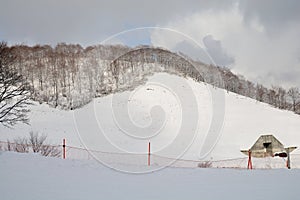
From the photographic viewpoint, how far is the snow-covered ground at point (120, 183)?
8.02m

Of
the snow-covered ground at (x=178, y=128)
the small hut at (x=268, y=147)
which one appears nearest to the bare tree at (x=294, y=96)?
the snow-covered ground at (x=178, y=128)

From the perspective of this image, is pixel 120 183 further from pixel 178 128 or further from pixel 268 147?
pixel 268 147

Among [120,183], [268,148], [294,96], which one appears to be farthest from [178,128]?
[294,96]

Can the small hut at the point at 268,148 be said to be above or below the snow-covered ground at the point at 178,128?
below

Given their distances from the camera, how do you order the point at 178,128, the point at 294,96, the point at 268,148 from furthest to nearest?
1. the point at 294,96
2. the point at 268,148
3. the point at 178,128

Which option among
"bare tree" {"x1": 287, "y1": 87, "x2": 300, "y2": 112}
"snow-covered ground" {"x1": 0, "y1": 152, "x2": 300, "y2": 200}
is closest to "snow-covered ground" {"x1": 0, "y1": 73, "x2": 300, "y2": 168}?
"snow-covered ground" {"x1": 0, "y1": 152, "x2": 300, "y2": 200}

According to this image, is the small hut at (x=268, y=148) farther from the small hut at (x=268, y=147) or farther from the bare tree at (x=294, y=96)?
the bare tree at (x=294, y=96)

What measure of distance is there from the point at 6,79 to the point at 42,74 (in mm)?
53746

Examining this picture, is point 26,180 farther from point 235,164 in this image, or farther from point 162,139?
point 235,164

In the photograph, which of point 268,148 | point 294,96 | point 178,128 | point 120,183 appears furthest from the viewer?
point 294,96

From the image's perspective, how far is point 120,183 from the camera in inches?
388

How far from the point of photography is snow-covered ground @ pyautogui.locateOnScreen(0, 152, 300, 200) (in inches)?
316

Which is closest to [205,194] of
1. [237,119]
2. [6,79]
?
[6,79]

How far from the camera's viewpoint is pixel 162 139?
23531mm
